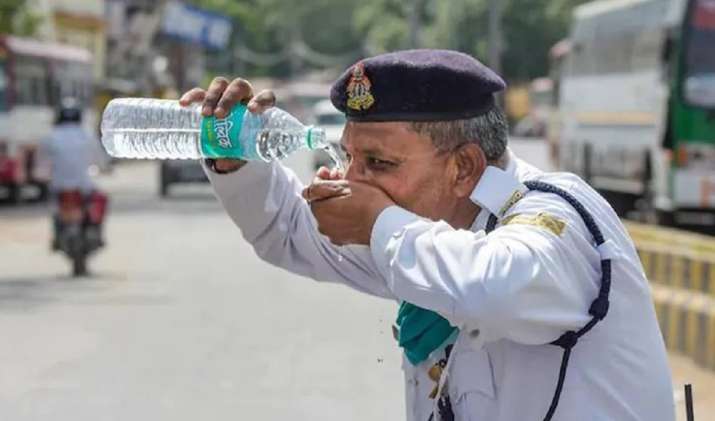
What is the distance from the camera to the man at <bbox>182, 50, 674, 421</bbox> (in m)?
2.63

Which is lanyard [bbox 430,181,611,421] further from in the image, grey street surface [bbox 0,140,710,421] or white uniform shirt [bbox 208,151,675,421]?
grey street surface [bbox 0,140,710,421]

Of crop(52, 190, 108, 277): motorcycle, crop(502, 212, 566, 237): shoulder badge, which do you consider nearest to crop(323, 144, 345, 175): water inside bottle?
crop(502, 212, 566, 237): shoulder badge

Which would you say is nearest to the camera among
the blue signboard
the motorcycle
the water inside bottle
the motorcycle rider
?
the water inside bottle

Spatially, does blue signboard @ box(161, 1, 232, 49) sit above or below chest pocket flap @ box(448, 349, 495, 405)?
below

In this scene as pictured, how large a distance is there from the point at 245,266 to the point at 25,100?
16000 millimetres

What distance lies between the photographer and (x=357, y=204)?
108 inches

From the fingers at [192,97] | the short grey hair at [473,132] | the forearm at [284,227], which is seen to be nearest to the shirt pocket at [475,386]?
the short grey hair at [473,132]

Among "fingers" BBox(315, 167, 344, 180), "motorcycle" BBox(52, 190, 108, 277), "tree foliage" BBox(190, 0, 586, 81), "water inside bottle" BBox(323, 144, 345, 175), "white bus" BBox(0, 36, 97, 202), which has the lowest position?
"tree foliage" BBox(190, 0, 586, 81)

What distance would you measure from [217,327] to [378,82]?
9.02 meters

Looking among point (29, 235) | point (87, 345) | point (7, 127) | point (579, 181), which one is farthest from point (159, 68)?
point (579, 181)

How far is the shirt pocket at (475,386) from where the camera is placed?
111 inches

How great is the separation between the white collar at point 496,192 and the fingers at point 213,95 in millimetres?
589

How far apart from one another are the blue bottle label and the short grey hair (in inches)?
19.0

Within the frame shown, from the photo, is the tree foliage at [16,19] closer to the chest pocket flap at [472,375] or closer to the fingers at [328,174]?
the fingers at [328,174]
